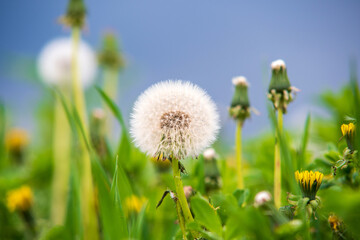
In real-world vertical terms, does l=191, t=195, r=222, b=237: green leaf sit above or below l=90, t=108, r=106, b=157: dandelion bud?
below

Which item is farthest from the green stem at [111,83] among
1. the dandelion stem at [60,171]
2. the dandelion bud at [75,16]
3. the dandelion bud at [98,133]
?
the dandelion bud at [98,133]

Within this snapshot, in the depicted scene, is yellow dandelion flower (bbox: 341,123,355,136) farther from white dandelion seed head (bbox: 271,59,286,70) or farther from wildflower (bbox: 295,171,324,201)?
white dandelion seed head (bbox: 271,59,286,70)

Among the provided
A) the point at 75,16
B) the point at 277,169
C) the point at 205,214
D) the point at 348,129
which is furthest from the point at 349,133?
the point at 75,16

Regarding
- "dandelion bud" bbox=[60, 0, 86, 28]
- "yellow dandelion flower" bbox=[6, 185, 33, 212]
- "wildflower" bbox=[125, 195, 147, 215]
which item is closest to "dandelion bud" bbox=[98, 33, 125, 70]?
"dandelion bud" bbox=[60, 0, 86, 28]

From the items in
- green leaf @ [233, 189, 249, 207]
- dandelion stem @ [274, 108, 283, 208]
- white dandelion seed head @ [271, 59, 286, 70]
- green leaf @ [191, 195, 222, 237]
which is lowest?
green leaf @ [191, 195, 222, 237]

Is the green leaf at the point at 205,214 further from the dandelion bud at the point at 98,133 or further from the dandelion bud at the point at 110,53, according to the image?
the dandelion bud at the point at 110,53

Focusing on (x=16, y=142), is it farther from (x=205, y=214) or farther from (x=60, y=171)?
(x=205, y=214)

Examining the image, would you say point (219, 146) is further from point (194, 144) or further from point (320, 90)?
point (194, 144)

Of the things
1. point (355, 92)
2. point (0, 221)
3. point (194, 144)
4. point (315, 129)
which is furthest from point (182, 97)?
point (315, 129)
